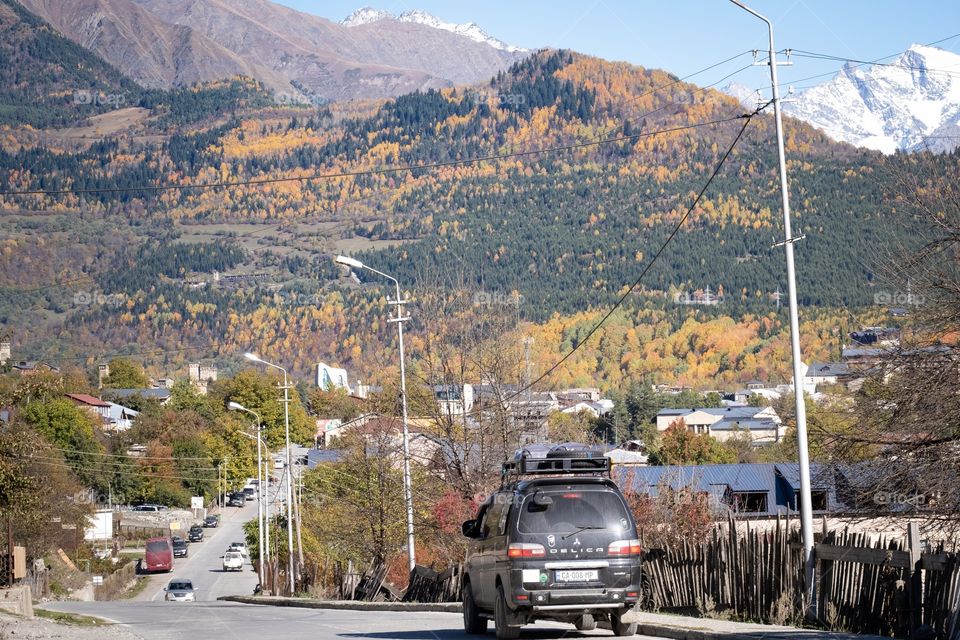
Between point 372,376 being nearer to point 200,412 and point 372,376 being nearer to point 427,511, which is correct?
point 427,511

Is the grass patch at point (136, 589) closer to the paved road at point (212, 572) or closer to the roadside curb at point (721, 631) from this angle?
the paved road at point (212, 572)

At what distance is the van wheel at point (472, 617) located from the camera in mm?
19828

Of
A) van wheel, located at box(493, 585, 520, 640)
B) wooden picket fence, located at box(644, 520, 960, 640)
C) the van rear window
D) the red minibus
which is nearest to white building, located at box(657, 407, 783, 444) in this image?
the red minibus

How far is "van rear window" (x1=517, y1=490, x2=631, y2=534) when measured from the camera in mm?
17328

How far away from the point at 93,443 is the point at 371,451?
226 feet

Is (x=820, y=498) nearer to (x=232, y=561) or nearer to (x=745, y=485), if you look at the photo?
(x=745, y=485)

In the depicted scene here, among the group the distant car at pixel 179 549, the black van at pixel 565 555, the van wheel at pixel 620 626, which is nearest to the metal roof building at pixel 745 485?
the van wheel at pixel 620 626

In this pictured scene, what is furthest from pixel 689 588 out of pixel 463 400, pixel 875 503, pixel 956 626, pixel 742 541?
pixel 463 400

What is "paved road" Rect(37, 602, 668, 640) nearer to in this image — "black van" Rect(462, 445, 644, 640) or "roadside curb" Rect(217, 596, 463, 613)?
"roadside curb" Rect(217, 596, 463, 613)

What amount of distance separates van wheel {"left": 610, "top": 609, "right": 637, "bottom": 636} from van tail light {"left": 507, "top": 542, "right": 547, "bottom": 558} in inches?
58.4

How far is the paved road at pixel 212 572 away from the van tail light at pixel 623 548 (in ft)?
161

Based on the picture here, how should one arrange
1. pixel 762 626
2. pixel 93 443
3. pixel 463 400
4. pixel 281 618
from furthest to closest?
pixel 93 443, pixel 463 400, pixel 281 618, pixel 762 626

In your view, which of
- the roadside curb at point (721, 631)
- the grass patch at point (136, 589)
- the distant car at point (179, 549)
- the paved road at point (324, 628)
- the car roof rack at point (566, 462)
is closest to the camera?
the roadside curb at point (721, 631)

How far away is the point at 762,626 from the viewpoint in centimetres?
1805
